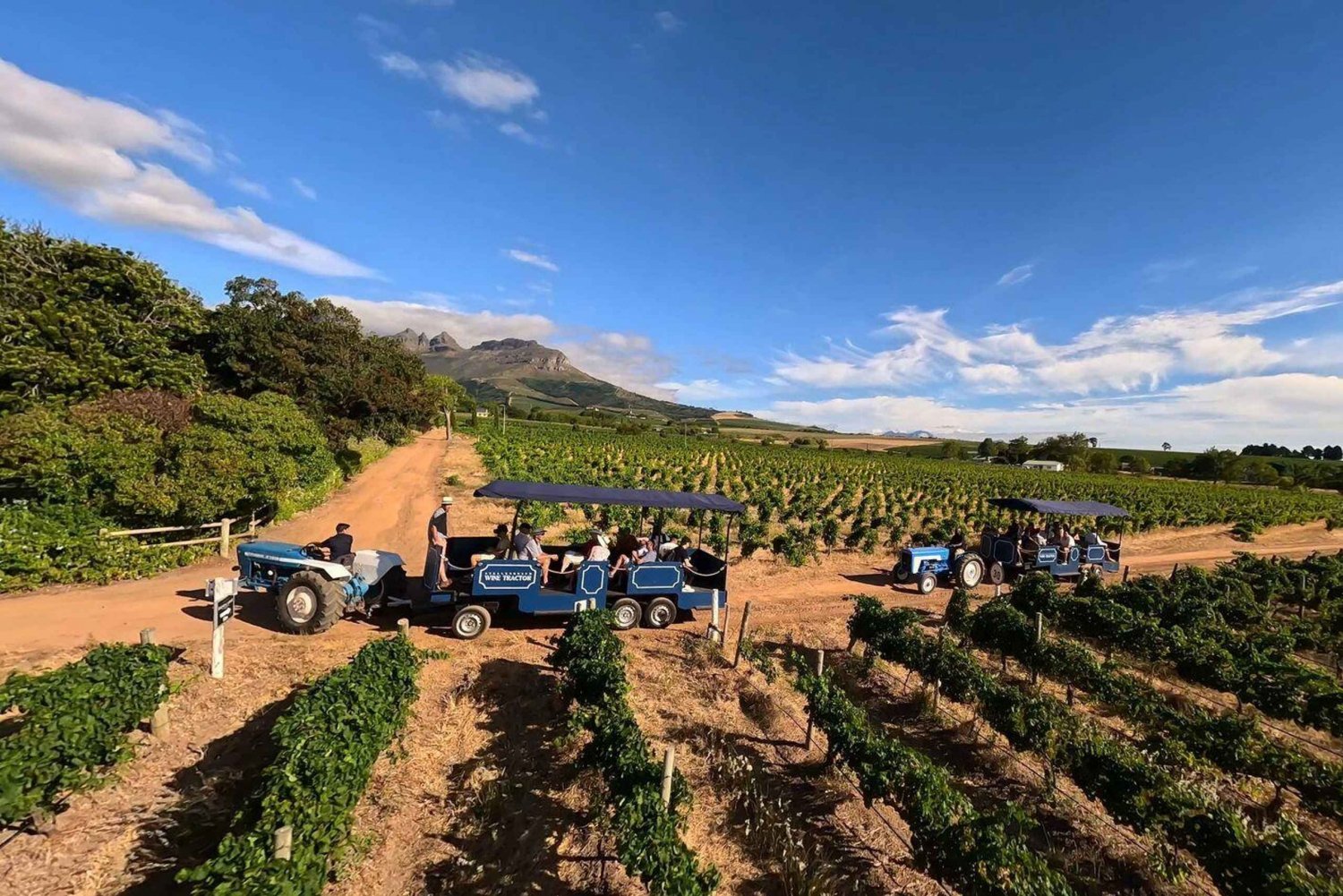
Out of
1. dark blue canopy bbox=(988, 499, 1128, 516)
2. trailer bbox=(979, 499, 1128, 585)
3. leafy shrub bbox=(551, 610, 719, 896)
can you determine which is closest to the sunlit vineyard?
trailer bbox=(979, 499, 1128, 585)

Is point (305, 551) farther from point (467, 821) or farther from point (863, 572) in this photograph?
point (863, 572)

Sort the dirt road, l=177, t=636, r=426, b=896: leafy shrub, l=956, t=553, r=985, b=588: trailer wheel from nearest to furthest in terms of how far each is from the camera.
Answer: l=177, t=636, r=426, b=896: leafy shrub
the dirt road
l=956, t=553, r=985, b=588: trailer wheel

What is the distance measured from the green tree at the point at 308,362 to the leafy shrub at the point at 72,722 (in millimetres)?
21563

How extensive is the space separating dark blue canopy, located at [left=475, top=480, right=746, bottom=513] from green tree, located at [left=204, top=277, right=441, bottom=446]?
19.8 metres

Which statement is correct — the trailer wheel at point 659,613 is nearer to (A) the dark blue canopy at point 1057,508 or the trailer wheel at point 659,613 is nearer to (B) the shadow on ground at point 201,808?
(B) the shadow on ground at point 201,808

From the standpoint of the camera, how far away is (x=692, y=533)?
24.3 m

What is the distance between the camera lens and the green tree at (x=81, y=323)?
1811 centimetres

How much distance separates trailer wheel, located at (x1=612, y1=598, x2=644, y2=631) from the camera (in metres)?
13.0

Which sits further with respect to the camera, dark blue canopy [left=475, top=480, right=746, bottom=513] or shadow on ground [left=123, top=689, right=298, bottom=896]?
dark blue canopy [left=475, top=480, right=746, bottom=513]

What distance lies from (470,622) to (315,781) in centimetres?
618

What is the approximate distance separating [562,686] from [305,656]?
509 centimetres

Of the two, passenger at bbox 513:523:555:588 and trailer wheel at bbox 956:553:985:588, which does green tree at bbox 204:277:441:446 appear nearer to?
passenger at bbox 513:523:555:588

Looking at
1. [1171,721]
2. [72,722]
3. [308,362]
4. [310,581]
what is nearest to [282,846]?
[72,722]

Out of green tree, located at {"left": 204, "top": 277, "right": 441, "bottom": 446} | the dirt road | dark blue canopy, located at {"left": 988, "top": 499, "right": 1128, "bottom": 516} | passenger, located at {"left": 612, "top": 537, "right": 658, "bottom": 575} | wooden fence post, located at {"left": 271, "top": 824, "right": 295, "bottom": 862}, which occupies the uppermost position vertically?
green tree, located at {"left": 204, "top": 277, "right": 441, "bottom": 446}
